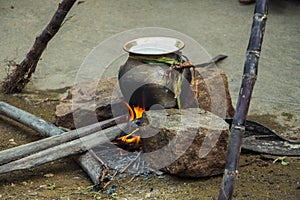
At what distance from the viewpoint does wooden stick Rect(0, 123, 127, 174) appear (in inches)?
140

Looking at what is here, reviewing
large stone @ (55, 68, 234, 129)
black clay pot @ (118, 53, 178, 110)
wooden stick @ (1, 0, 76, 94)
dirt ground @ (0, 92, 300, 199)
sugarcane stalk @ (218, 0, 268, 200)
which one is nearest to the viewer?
sugarcane stalk @ (218, 0, 268, 200)

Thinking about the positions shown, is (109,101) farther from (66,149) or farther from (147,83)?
(66,149)

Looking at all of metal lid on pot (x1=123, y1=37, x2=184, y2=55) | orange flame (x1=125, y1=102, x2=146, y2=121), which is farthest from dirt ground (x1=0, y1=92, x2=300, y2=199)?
metal lid on pot (x1=123, y1=37, x2=184, y2=55)

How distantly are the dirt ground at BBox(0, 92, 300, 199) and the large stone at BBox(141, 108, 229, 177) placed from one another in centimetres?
10

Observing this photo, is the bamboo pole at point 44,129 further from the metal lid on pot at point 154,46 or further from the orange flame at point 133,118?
the metal lid on pot at point 154,46

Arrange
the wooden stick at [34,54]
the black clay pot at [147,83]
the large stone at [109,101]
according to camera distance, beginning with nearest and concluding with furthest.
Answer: the black clay pot at [147,83] → the large stone at [109,101] → the wooden stick at [34,54]

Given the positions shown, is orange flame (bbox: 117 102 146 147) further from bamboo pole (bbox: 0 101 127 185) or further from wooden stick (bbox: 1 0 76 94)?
wooden stick (bbox: 1 0 76 94)

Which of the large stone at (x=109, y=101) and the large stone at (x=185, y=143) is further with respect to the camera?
the large stone at (x=109, y=101)

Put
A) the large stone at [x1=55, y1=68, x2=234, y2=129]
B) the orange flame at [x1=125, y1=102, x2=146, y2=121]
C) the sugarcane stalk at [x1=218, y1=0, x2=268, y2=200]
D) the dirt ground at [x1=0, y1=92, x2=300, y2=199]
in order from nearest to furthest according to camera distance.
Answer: the sugarcane stalk at [x1=218, y1=0, x2=268, y2=200], the dirt ground at [x1=0, y1=92, x2=300, y2=199], the orange flame at [x1=125, y1=102, x2=146, y2=121], the large stone at [x1=55, y1=68, x2=234, y2=129]

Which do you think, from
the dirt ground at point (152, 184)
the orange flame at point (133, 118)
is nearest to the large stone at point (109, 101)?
the orange flame at point (133, 118)

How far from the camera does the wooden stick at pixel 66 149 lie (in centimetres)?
356

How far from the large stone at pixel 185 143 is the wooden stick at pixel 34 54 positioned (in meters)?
1.43

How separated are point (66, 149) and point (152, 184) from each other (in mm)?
631

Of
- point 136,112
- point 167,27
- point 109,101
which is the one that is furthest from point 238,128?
point 167,27
